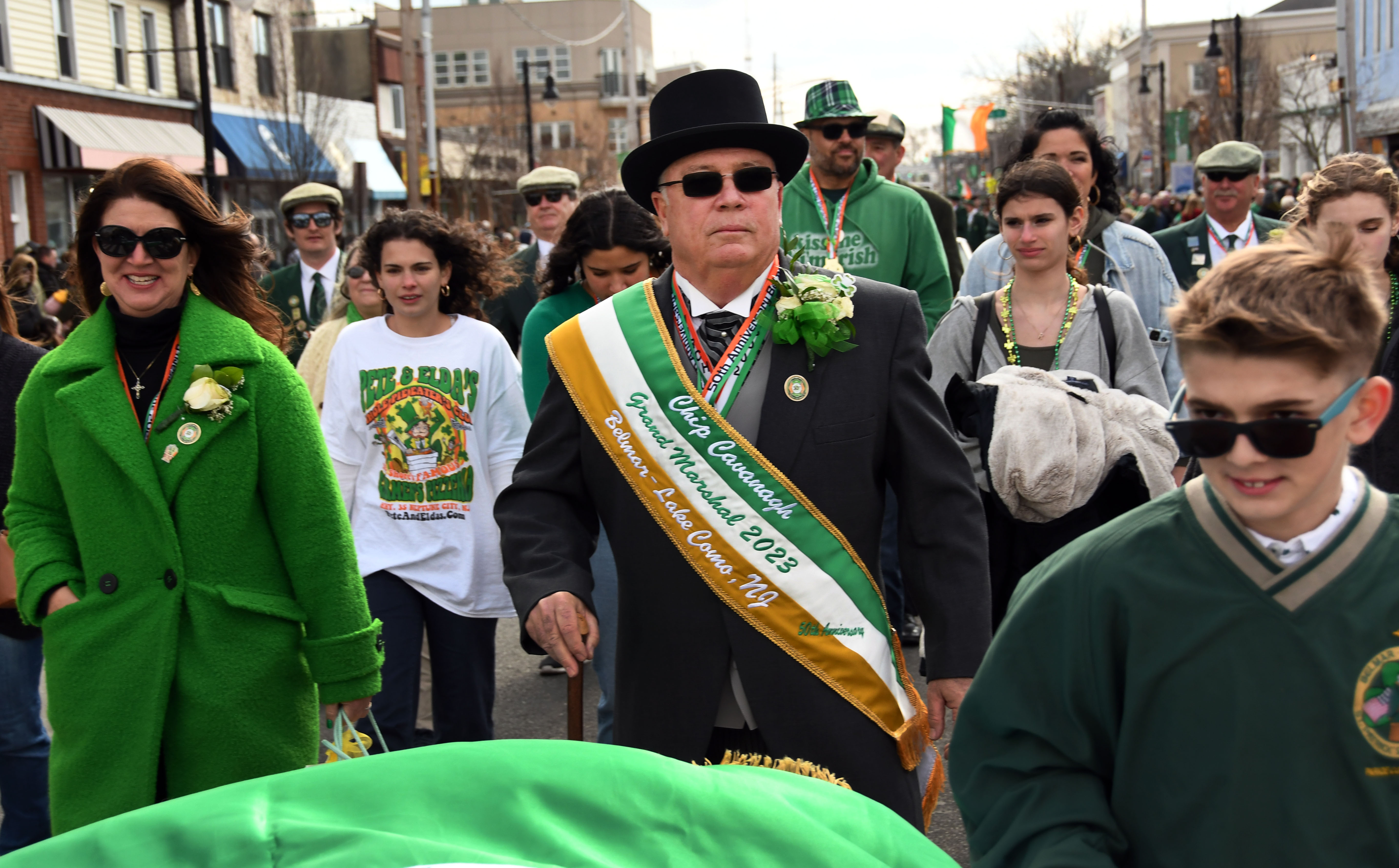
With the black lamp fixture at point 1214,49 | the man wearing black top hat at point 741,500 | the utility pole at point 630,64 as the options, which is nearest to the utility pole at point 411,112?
the utility pole at point 630,64

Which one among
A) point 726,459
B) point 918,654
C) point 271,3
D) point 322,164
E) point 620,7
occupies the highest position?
point 620,7

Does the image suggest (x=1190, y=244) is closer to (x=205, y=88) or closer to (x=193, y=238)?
(x=193, y=238)

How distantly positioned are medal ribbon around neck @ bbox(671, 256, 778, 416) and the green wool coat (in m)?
1.01

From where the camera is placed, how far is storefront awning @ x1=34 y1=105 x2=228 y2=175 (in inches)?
1023

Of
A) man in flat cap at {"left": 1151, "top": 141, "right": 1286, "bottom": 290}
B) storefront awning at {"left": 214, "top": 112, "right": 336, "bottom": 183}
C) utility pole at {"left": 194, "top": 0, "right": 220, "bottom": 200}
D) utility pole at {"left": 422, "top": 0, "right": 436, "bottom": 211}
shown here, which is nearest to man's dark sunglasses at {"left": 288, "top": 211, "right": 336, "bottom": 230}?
man in flat cap at {"left": 1151, "top": 141, "right": 1286, "bottom": 290}

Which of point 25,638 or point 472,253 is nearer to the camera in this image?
point 25,638

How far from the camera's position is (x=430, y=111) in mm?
31828

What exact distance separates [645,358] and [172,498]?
3.82 feet

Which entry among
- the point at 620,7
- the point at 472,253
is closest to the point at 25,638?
the point at 472,253

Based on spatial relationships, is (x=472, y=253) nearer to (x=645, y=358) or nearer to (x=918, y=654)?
(x=645, y=358)

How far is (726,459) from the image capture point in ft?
9.66

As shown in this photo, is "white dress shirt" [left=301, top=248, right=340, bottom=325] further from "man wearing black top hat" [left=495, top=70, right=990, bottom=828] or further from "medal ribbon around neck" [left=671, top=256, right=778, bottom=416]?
"medal ribbon around neck" [left=671, top=256, right=778, bottom=416]

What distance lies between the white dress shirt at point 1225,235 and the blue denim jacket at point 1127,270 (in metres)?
1.36

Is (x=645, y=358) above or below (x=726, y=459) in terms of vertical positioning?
above
